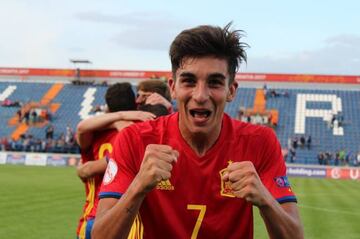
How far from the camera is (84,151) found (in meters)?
5.33

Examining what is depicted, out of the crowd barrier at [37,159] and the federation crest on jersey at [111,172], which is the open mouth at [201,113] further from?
the crowd barrier at [37,159]

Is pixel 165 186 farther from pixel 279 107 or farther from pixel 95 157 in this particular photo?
pixel 279 107

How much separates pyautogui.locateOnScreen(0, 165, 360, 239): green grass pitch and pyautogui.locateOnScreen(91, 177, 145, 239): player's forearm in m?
7.74

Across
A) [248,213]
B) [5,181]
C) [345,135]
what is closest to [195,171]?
[248,213]

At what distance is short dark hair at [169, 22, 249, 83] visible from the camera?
135 inches

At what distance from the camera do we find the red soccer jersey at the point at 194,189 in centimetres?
345

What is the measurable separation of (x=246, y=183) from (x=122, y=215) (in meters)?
0.66

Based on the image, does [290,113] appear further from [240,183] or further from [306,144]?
[240,183]

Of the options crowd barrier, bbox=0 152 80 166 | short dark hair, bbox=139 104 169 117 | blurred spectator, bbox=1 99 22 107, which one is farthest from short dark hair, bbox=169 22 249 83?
blurred spectator, bbox=1 99 22 107

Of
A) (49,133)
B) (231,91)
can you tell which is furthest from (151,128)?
(49,133)

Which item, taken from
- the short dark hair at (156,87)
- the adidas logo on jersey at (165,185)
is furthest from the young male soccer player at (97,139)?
the adidas logo on jersey at (165,185)

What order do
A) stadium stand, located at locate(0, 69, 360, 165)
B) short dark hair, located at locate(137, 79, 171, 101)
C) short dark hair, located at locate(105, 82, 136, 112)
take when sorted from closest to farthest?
short dark hair, located at locate(105, 82, 136, 112)
short dark hair, located at locate(137, 79, 171, 101)
stadium stand, located at locate(0, 69, 360, 165)

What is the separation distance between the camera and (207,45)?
135 inches

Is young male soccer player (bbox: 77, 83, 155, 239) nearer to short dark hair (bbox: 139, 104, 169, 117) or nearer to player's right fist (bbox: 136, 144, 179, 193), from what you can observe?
short dark hair (bbox: 139, 104, 169, 117)
